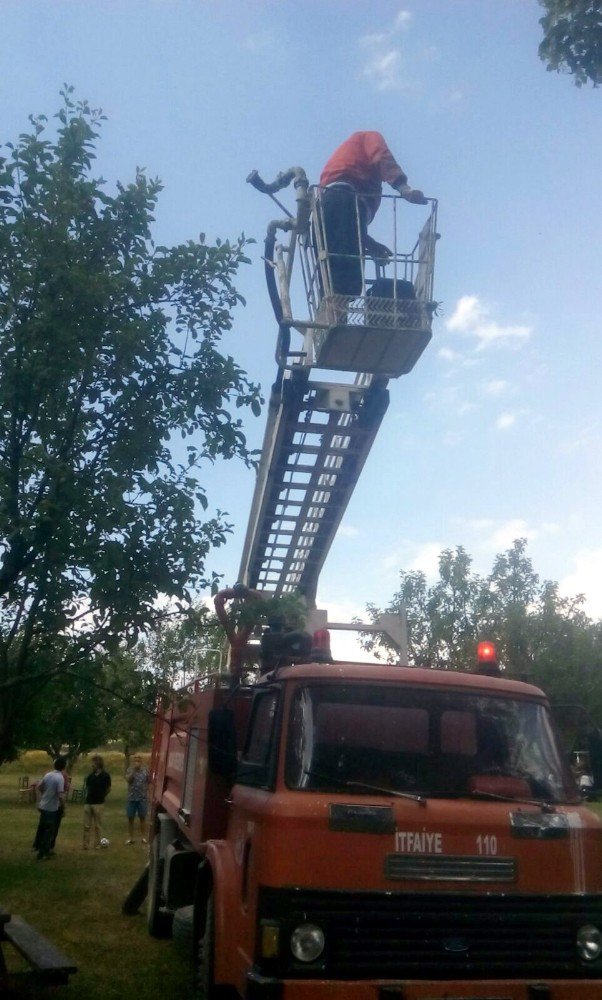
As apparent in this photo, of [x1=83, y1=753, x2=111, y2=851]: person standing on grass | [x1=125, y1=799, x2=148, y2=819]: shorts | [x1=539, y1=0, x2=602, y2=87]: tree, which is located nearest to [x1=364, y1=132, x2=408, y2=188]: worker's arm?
[x1=539, y1=0, x2=602, y2=87]: tree

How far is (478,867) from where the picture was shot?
4.45 meters

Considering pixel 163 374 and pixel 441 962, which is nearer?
pixel 441 962

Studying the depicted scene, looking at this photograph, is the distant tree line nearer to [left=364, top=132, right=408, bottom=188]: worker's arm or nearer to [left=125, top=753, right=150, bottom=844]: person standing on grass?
[left=125, top=753, right=150, bottom=844]: person standing on grass

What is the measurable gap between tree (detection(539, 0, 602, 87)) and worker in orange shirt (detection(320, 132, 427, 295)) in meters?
1.51

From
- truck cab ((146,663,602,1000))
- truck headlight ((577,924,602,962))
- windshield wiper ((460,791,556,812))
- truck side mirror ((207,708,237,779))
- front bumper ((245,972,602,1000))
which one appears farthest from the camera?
truck side mirror ((207,708,237,779))

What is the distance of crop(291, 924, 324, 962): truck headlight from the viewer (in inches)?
167

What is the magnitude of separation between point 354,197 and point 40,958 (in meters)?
5.80

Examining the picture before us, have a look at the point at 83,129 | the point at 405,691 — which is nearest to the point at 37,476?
the point at 83,129

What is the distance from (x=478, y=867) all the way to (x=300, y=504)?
4703mm

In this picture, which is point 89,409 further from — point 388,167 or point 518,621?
point 518,621

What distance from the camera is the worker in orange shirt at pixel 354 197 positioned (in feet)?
24.0

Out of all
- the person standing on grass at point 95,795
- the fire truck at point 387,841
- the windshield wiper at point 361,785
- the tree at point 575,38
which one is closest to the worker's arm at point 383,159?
the tree at point 575,38

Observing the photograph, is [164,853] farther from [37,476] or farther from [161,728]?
[37,476]

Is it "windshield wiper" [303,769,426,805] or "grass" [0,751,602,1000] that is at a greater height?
"windshield wiper" [303,769,426,805]
